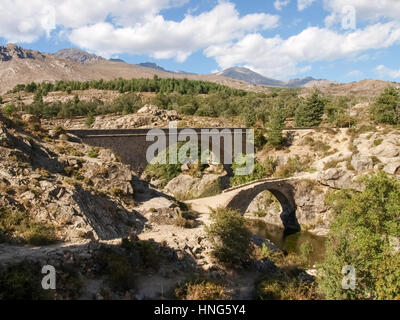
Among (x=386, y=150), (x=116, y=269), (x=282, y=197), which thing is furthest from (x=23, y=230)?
(x=386, y=150)

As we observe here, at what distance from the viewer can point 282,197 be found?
31.5m

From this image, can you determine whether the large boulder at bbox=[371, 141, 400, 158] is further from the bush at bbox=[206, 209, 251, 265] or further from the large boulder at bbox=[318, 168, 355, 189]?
the bush at bbox=[206, 209, 251, 265]

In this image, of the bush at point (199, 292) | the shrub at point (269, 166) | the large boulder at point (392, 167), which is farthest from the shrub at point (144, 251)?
the shrub at point (269, 166)

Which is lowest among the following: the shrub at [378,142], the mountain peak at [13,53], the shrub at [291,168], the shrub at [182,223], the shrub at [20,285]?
the shrub at [182,223]

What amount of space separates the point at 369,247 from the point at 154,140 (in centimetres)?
2622

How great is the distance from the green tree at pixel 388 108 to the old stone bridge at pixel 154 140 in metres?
18.5

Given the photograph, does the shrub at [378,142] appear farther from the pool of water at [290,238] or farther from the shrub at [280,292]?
the shrub at [280,292]

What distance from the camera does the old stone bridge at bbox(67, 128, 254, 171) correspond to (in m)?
29.0

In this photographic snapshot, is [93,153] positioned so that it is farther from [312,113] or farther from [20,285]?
[312,113]

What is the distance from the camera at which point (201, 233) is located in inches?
594

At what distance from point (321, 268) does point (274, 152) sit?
29.4 m

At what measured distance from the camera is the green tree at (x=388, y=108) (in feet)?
132
